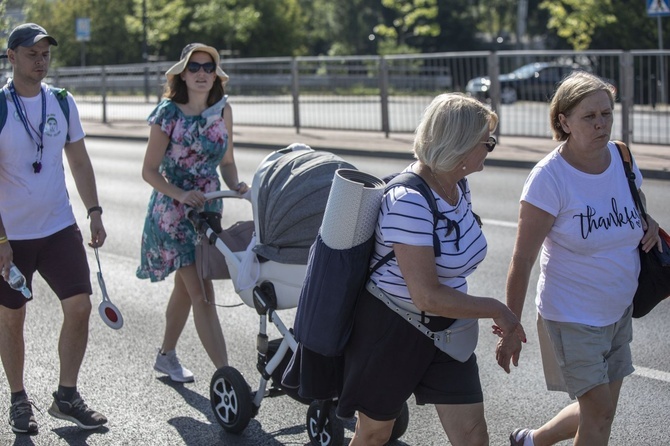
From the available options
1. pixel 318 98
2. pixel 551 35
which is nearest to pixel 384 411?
pixel 318 98

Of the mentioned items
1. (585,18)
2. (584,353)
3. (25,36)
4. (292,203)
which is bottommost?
(584,353)

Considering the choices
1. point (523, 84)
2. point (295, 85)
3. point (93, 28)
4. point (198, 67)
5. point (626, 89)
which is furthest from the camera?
point (93, 28)

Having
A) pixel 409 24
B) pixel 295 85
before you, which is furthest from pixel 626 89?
pixel 409 24

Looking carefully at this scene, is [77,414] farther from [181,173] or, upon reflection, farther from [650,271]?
[650,271]

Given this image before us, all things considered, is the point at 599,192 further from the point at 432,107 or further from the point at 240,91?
the point at 240,91

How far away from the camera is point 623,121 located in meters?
15.5

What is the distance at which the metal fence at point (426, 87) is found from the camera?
15.6m

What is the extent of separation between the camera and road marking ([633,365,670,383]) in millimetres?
5699

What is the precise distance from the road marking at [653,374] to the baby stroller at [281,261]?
1701 millimetres

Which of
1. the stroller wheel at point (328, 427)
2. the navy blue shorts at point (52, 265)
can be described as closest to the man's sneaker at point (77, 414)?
the navy blue shorts at point (52, 265)

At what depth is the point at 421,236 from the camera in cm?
332

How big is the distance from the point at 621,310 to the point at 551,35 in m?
59.7

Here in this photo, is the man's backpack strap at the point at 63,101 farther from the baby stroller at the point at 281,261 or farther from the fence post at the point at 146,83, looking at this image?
the fence post at the point at 146,83

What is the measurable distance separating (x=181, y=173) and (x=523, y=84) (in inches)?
507
